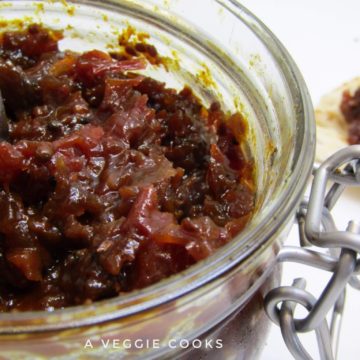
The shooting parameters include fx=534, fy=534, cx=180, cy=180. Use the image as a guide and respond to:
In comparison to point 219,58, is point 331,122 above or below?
below

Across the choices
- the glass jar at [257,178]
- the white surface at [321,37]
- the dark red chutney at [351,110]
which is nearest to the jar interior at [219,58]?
the glass jar at [257,178]

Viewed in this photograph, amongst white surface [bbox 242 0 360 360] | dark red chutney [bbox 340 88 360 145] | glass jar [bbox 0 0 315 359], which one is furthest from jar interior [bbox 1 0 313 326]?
dark red chutney [bbox 340 88 360 145]

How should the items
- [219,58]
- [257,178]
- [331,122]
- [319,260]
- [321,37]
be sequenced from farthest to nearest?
[321,37]
[331,122]
[219,58]
[257,178]
[319,260]

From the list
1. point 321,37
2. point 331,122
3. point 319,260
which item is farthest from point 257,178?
point 321,37

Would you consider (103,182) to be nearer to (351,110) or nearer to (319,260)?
(319,260)

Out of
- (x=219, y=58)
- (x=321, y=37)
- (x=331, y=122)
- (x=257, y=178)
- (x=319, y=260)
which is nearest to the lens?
(x=319, y=260)

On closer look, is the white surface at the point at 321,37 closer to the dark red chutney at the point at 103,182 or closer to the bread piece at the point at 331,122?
the bread piece at the point at 331,122

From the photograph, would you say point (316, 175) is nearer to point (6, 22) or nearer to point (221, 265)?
point (221, 265)

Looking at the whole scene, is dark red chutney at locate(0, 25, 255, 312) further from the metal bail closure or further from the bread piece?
the bread piece
